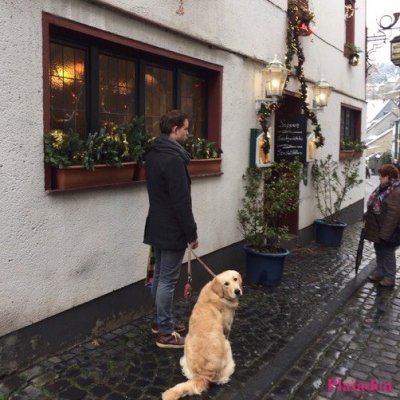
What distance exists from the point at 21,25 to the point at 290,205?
4.74 meters

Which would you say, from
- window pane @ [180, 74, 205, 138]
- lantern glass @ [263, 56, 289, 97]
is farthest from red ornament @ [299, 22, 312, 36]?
window pane @ [180, 74, 205, 138]

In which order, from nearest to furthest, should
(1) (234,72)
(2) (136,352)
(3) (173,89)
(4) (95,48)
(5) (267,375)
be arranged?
(5) (267,375) → (2) (136,352) → (4) (95,48) → (3) (173,89) → (1) (234,72)

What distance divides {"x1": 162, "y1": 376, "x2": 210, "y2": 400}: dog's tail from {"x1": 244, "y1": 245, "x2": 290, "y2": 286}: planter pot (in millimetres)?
2997

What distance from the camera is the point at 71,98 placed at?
4336 mm

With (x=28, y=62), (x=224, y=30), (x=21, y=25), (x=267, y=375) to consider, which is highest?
(x=224, y=30)

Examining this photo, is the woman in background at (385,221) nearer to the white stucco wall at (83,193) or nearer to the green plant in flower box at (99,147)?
the white stucco wall at (83,193)

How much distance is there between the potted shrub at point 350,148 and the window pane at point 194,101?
579 centimetres

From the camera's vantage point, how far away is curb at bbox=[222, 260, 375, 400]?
139 inches

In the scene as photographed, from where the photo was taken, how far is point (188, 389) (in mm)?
3123

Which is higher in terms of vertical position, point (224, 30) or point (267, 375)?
point (224, 30)

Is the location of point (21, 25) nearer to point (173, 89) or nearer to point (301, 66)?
point (173, 89)

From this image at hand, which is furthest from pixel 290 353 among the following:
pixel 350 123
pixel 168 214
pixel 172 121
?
pixel 350 123

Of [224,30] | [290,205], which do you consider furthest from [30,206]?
[290,205]

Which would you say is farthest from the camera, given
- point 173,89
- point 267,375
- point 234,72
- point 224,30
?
point 234,72
